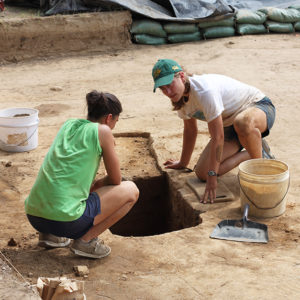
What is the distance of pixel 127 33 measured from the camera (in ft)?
30.8

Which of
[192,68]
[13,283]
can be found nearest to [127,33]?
[192,68]

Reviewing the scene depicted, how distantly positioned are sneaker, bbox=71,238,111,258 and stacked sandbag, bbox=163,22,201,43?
6575 mm

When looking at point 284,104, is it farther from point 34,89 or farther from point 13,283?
point 13,283

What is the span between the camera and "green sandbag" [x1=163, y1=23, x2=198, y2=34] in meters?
9.41

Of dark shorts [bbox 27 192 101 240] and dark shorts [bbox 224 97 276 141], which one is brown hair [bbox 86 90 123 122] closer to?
dark shorts [bbox 27 192 101 240]

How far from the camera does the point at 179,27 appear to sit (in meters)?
9.45

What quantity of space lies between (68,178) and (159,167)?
1.80 metres

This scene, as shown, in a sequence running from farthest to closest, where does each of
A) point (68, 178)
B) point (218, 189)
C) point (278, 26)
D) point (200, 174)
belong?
1. point (278, 26)
2. point (200, 174)
3. point (218, 189)
4. point (68, 178)

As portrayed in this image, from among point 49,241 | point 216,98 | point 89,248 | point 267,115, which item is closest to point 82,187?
→ point 89,248

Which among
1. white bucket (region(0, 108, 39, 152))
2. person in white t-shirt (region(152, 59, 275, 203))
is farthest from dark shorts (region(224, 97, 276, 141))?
white bucket (region(0, 108, 39, 152))

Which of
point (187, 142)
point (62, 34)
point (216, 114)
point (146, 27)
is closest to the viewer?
point (216, 114)

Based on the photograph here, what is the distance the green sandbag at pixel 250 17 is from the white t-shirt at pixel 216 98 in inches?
215

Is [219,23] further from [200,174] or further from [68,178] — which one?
[68,178]

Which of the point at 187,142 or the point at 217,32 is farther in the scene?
the point at 217,32
